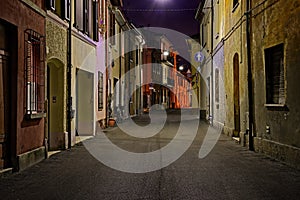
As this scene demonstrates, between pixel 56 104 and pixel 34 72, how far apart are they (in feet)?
8.82

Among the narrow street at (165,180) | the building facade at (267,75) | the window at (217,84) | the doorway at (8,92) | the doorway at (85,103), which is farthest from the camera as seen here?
the window at (217,84)

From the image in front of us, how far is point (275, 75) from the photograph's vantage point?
10.3 m

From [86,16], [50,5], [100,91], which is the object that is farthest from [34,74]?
[100,91]

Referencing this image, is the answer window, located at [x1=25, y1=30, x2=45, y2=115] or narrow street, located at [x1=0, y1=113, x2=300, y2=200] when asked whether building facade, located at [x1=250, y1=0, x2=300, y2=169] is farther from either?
window, located at [x1=25, y1=30, x2=45, y2=115]

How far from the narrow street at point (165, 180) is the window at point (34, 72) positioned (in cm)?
129

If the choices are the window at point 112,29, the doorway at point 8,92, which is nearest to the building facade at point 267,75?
the doorway at point 8,92

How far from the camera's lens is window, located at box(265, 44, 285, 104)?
32.2ft

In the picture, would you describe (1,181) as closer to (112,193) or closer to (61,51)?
(112,193)

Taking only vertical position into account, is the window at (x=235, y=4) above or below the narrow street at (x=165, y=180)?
above

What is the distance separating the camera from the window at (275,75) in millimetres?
9827

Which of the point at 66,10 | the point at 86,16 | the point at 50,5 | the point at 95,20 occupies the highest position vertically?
the point at 95,20

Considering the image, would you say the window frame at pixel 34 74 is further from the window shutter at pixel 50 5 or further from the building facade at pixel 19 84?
the window shutter at pixel 50 5

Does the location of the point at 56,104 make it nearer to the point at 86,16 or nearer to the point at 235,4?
the point at 86,16

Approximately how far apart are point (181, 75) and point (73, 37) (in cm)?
6024
